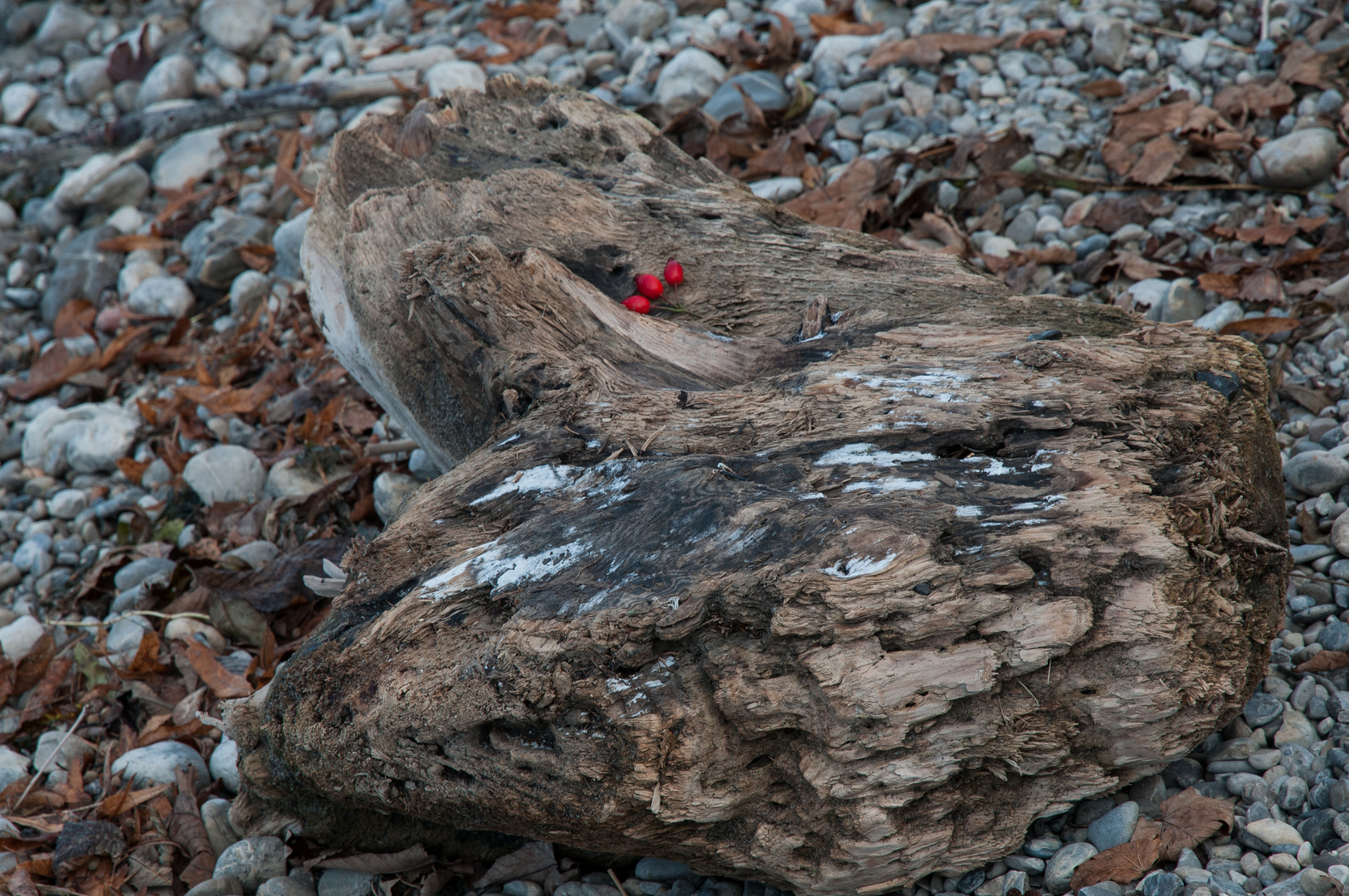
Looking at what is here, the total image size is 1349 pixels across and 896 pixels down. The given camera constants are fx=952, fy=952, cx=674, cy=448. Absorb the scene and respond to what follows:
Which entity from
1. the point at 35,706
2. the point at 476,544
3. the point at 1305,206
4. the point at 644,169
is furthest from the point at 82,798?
the point at 1305,206

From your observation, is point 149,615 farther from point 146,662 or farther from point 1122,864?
point 1122,864

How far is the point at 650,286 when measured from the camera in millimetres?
3371

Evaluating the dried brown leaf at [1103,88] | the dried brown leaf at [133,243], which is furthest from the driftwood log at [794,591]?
the dried brown leaf at [133,243]

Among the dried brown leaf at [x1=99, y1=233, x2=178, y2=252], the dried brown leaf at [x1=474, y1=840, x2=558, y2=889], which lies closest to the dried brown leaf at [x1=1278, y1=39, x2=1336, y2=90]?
the dried brown leaf at [x1=474, y1=840, x2=558, y2=889]

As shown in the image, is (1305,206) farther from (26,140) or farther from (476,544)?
(26,140)

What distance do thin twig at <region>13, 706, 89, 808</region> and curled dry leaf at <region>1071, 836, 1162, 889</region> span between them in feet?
12.0

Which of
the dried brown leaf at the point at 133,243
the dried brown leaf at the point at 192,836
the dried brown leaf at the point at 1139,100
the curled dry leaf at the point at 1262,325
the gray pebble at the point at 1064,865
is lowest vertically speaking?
the dried brown leaf at the point at 192,836

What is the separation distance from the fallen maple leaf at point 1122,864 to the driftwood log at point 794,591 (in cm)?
15

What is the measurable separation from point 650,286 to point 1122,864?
2240 millimetres

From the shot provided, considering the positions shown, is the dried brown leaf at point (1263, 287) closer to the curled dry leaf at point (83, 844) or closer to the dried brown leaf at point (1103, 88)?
the dried brown leaf at point (1103, 88)

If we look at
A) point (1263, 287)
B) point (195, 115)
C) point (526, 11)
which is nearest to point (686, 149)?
point (526, 11)

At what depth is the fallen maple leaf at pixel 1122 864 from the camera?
7.65ft

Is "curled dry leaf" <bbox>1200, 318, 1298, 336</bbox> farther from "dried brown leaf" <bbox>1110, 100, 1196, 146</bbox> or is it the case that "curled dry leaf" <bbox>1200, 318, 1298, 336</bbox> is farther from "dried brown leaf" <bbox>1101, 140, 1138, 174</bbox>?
"dried brown leaf" <bbox>1110, 100, 1196, 146</bbox>

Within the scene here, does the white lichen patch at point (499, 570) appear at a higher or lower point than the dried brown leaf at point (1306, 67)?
lower
